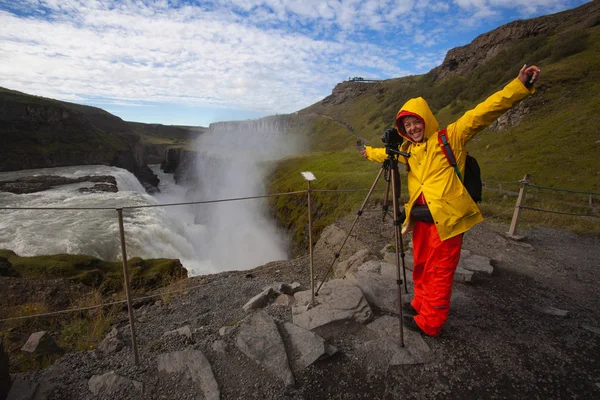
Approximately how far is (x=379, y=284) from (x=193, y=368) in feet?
11.1

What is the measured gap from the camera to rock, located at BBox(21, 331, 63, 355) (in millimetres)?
4240

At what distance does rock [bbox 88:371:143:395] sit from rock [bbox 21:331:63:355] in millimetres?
1712

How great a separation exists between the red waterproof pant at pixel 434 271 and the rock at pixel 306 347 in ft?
4.43

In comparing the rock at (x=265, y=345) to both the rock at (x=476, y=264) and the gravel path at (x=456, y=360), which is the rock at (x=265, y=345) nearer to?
the gravel path at (x=456, y=360)

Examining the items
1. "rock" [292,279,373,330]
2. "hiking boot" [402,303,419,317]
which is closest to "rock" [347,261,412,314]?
"hiking boot" [402,303,419,317]

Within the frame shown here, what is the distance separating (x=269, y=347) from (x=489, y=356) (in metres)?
2.81

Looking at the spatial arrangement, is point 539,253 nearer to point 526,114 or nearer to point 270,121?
point 526,114

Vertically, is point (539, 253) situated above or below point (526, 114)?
below

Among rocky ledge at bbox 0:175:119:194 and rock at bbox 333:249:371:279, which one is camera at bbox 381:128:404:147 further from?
rocky ledge at bbox 0:175:119:194

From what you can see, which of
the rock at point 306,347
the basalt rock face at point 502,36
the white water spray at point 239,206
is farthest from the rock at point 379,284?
the basalt rock face at point 502,36

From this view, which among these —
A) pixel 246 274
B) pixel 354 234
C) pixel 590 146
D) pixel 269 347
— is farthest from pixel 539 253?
pixel 590 146

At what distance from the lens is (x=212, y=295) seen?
768 cm

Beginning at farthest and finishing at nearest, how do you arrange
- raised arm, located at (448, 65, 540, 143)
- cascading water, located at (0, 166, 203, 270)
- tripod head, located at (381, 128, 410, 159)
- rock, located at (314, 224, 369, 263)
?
cascading water, located at (0, 166, 203, 270)
rock, located at (314, 224, 369, 263)
tripod head, located at (381, 128, 410, 159)
raised arm, located at (448, 65, 540, 143)

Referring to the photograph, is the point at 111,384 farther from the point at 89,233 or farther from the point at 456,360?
the point at 89,233
